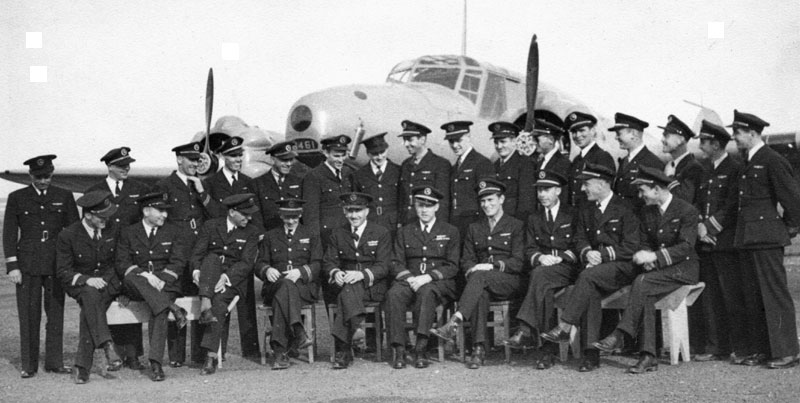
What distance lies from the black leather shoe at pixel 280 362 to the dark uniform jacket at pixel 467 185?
231 cm

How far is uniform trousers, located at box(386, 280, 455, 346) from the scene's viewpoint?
819 centimetres

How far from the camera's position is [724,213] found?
8.13 m

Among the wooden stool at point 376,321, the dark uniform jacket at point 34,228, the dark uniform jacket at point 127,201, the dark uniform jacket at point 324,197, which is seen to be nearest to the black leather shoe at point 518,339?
the wooden stool at point 376,321

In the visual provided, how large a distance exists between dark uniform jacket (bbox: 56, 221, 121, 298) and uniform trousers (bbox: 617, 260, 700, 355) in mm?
4446

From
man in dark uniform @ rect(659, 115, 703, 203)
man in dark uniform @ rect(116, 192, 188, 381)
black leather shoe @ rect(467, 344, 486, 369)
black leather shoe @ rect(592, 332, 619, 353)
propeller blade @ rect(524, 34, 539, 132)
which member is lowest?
black leather shoe @ rect(467, 344, 486, 369)

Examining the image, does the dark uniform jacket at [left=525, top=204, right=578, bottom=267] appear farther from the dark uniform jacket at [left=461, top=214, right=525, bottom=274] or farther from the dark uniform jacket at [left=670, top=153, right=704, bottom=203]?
the dark uniform jacket at [left=670, top=153, right=704, bottom=203]

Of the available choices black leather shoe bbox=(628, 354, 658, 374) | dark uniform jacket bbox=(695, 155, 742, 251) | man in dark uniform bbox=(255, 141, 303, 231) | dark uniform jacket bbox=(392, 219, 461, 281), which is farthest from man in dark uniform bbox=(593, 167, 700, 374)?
man in dark uniform bbox=(255, 141, 303, 231)

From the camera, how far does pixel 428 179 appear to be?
9391mm

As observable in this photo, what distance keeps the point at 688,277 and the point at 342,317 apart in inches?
118

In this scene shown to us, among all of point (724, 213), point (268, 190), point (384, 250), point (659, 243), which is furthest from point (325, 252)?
point (724, 213)

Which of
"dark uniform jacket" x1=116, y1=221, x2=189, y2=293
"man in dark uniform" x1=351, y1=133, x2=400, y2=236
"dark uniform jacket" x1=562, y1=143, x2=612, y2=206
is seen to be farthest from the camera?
"man in dark uniform" x1=351, y1=133, x2=400, y2=236

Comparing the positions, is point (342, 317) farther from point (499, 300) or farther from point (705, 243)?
point (705, 243)

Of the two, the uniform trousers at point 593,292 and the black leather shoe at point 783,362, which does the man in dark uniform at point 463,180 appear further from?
the black leather shoe at point 783,362

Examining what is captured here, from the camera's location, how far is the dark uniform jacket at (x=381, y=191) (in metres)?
9.62
